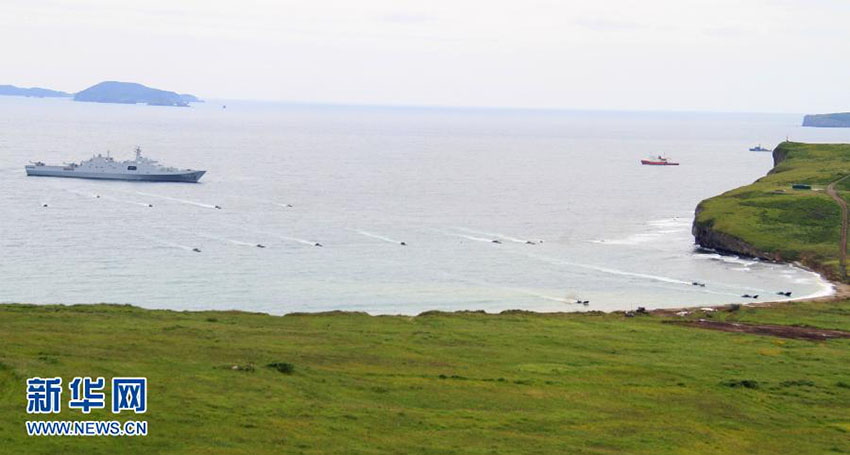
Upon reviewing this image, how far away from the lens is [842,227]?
14150cm

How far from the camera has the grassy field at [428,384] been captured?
47.1 metres

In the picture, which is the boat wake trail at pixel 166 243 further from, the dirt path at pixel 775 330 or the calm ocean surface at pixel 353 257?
the dirt path at pixel 775 330

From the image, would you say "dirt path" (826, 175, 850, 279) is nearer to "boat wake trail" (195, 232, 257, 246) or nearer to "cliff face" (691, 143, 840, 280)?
"cliff face" (691, 143, 840, 280)

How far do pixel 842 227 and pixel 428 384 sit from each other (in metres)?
101

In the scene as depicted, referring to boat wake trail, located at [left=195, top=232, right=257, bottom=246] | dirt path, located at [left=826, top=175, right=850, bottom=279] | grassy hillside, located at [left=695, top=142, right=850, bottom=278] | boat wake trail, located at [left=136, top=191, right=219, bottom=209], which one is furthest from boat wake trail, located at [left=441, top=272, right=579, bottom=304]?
boat wake trail, located at [left=136, top=191, right=219, bottom=209]

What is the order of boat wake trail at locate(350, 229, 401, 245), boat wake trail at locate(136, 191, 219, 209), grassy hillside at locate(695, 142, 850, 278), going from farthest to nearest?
boat wake trail at locate(136, 191, 219, 209), boat wake trail at locate(350, 229, 401, 245), grassy hillside at locate(695, 142, 850, 278)

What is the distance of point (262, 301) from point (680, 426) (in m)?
54.4

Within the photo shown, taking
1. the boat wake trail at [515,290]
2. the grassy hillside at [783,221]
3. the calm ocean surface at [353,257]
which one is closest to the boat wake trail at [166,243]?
the calm ocean surface at [353,257]

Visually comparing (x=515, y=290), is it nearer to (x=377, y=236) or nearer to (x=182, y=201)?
(x=377, y=236)

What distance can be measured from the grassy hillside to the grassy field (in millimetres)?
58111

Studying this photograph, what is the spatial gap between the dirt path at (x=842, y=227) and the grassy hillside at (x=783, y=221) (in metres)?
0.62

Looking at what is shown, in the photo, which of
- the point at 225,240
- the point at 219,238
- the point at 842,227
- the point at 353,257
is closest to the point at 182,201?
the point at 219,238

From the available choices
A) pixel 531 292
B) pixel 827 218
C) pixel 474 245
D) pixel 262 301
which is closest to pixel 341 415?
pixel 262 301

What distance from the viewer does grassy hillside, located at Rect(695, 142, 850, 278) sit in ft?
431
